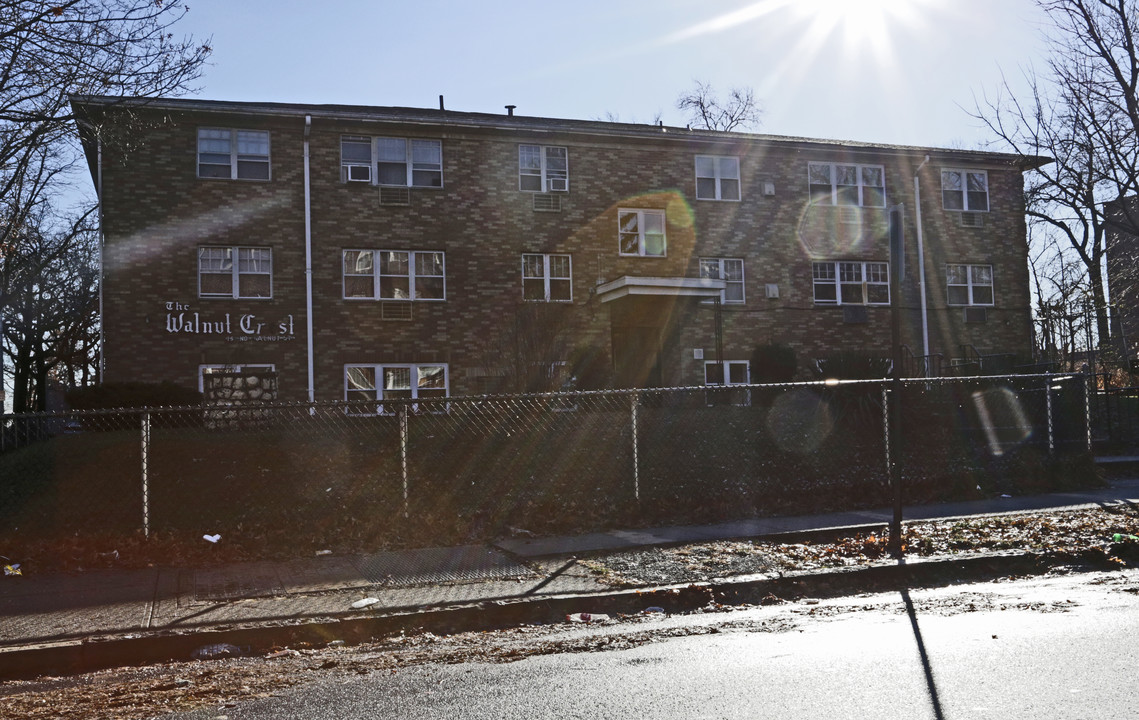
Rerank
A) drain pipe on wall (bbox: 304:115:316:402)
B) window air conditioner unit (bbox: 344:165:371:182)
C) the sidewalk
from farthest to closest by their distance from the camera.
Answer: window air conditioner unit (bbox: 344:165:371:182)
drain pipe on wall (bbox: 304:115:316:402)
the sidewalk

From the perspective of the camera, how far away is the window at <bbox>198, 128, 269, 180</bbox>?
22.0m

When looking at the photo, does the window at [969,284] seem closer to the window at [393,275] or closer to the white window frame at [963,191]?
the white window frame at [963,191]

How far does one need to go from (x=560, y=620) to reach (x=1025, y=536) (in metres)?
5.26

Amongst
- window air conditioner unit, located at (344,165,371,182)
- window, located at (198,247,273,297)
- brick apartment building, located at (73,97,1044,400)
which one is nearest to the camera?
brick apartment building, located at (73,97,1044,400)

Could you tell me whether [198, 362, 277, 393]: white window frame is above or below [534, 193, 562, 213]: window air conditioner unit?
below

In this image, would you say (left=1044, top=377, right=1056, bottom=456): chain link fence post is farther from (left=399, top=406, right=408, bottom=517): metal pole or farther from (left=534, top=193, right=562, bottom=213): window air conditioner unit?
(left=534, top=193, right=562, bottom=213): window air conditioner unit

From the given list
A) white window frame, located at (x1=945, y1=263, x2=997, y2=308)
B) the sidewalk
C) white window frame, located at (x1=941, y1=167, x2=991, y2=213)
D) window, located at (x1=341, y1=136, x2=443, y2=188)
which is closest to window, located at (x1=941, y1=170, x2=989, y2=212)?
white window frame, located at (x1=941, y1=167, x2=991, y2=213)

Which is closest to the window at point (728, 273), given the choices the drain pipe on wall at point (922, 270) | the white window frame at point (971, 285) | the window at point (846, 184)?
the window at point (846, 184)

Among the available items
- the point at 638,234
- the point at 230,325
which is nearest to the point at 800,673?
the point at 230,325

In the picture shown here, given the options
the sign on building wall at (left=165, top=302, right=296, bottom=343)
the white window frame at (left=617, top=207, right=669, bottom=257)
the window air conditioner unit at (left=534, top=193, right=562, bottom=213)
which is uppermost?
the window air conditioner unit at (left=534, top=193, right=562, bottom=213)

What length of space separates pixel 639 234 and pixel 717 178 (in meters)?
2.96

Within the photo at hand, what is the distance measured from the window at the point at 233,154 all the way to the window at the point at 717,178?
1148 centimetres

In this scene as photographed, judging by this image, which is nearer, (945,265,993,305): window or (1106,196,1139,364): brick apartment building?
(1106,196,1139,364): brick apartment building

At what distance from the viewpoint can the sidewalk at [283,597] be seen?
239 inches
